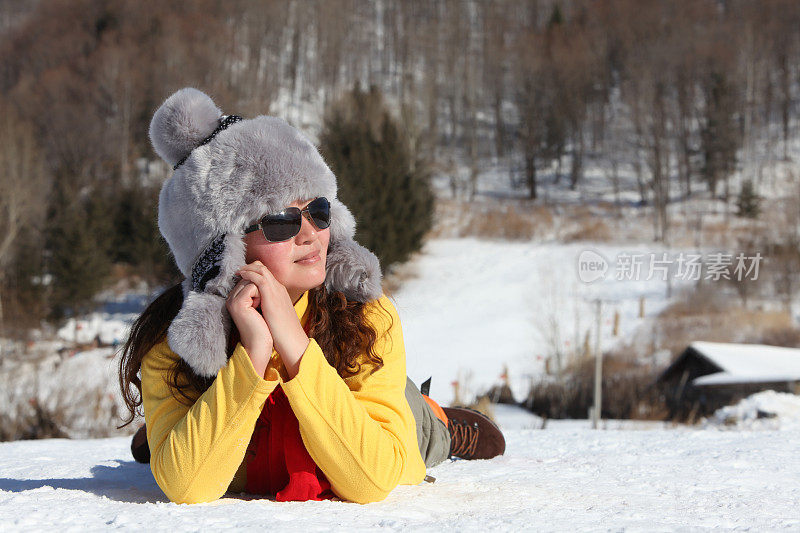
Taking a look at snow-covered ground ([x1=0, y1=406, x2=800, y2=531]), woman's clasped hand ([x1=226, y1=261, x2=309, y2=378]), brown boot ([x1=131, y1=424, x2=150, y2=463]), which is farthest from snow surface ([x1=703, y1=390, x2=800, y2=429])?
woman's clasped hand ([x1=226, y1=261, x2=309, y2=378])

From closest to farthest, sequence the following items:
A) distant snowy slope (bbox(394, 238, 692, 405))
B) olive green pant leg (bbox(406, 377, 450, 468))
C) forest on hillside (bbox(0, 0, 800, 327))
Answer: olive green pant leg (bbox(406, 377, 450, 468)), distant snowy slope (bbox(394, 238, 692, 405)), forest on hillside (bbox(0, 0, 800, 327))

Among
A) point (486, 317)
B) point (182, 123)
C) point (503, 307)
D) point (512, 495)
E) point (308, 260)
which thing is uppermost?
point (182, 123)

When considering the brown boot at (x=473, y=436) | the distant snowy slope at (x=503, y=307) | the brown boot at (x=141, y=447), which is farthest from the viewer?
the distant snowy slope at (x=503, y=307)

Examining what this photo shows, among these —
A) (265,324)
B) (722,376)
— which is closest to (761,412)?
(722,376)

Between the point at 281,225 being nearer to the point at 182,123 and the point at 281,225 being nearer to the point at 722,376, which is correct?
the point at 182,123

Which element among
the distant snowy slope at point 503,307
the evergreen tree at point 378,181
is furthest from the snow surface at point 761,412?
the evergreen tree at point 378,181

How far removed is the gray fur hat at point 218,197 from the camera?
5.39 feet

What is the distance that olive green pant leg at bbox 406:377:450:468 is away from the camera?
2.28 meters

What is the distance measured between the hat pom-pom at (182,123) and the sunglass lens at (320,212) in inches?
13.0

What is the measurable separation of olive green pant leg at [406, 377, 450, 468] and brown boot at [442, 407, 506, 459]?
21cm

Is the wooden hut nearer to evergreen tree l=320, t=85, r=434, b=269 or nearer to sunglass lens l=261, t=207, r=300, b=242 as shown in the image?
sunglass lens l=261, t=207, r=300, b=242

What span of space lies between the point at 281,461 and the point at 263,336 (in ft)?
1.46

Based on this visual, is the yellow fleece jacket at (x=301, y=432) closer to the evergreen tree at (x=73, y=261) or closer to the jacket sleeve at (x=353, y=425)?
the jacket sleeve at (x=353, y=425)

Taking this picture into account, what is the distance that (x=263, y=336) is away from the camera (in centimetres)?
160
